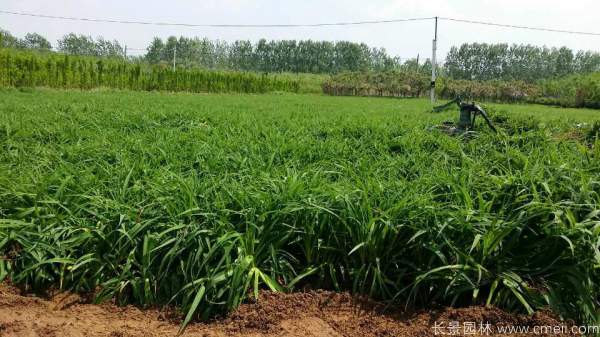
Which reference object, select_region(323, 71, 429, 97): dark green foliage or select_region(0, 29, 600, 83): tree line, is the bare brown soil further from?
select_region(0, 29, 600, 83): tree line

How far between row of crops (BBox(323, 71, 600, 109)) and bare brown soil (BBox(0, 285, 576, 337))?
33.8m

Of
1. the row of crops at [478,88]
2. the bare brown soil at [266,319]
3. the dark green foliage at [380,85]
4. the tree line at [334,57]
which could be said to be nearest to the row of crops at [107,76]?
the dark green foliage at [380,85]

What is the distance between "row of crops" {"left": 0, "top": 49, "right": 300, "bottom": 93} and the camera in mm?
20734

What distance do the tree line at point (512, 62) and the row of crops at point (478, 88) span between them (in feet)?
123

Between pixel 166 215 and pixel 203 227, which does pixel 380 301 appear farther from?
pixel 166 215

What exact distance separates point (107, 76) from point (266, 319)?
89.6 feet

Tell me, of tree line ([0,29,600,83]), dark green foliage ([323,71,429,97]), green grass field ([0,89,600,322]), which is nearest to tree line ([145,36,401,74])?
tree line ([0,29,600,83])

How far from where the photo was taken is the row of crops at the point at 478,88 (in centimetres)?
3083

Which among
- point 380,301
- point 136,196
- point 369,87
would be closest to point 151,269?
point 136,196

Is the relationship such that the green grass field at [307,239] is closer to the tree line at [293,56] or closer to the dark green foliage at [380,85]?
the dark green foliage at [380,85]

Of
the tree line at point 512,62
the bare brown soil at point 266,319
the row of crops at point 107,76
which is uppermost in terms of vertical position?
the tree line at point 512,62

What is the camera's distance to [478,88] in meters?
39.7

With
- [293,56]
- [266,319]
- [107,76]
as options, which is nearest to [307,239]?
[266,319]

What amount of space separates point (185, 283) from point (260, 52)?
8403 centimetres
